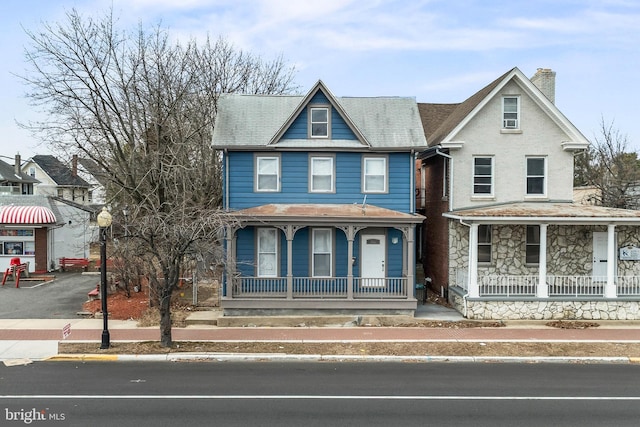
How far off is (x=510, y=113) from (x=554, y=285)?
6.94m

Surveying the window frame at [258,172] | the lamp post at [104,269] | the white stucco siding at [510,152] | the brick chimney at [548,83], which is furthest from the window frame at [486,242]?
the lamp post at [104,269]

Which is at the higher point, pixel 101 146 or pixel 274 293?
pixel 101 146

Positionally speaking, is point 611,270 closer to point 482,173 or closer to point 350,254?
point 482,173

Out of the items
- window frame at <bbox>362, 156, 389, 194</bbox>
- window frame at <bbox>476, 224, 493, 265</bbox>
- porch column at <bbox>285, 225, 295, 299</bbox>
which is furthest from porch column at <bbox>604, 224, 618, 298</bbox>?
porch column at <bbox>285, 225, 295, 299</bbox>

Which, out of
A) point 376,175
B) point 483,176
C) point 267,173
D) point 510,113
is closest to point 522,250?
point 483,176

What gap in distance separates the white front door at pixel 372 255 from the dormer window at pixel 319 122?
4261 mm

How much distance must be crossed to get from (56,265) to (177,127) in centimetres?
1360

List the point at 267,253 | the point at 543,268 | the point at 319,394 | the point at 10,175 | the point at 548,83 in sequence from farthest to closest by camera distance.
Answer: the point at 10,175, the point at 548,83, the point at 267,253, the point at 543,268, the point at 319,394

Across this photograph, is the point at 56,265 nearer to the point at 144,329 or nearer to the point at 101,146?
the point at 101,146

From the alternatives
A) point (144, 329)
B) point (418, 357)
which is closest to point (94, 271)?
point (144, 329)

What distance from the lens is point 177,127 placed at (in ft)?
78.6

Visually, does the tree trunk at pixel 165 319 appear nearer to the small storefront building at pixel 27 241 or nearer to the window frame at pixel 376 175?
the window frame at pixel 376 175

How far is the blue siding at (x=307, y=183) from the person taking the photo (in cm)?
1917

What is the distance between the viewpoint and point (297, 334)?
15.9 metres
